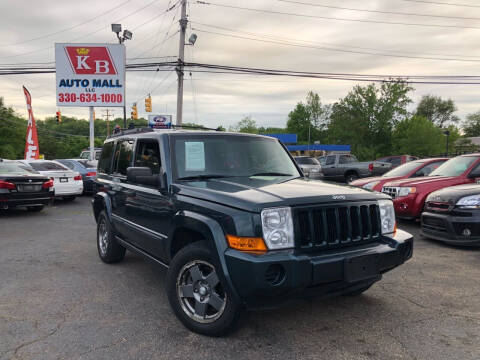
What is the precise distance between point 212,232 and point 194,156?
46.1 inches

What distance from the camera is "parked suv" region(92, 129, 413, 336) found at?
2.82 meters

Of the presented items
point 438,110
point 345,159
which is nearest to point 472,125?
point 438,110

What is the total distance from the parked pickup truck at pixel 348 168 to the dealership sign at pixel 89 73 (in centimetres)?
1277

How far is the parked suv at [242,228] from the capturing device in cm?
282

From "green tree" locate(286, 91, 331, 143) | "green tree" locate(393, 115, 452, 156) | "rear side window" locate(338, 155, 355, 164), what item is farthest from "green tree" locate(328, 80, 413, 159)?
"rear side window" locate(338, 155, 355, 164)

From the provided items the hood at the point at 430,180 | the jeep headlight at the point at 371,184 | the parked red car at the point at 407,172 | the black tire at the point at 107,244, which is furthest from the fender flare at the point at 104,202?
the parked red car at the point at 407,172

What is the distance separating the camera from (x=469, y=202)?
6000 mm

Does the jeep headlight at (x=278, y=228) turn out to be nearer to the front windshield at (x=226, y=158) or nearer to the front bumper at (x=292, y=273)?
the front bumper at (x=292, y=273)

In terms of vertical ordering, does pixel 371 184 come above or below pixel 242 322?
above

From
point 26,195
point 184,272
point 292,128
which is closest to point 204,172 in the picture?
point 184,272

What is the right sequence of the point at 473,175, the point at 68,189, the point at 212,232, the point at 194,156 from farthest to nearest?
1. the point at 68,189
2. the point at 473,175
3. the point at 194,156
4. the point at 212,232

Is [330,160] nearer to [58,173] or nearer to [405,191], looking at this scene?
[405,191]

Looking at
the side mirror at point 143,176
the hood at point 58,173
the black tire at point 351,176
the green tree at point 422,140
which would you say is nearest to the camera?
the side mirror at point 143,176

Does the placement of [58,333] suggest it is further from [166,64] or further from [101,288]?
[166,64]
